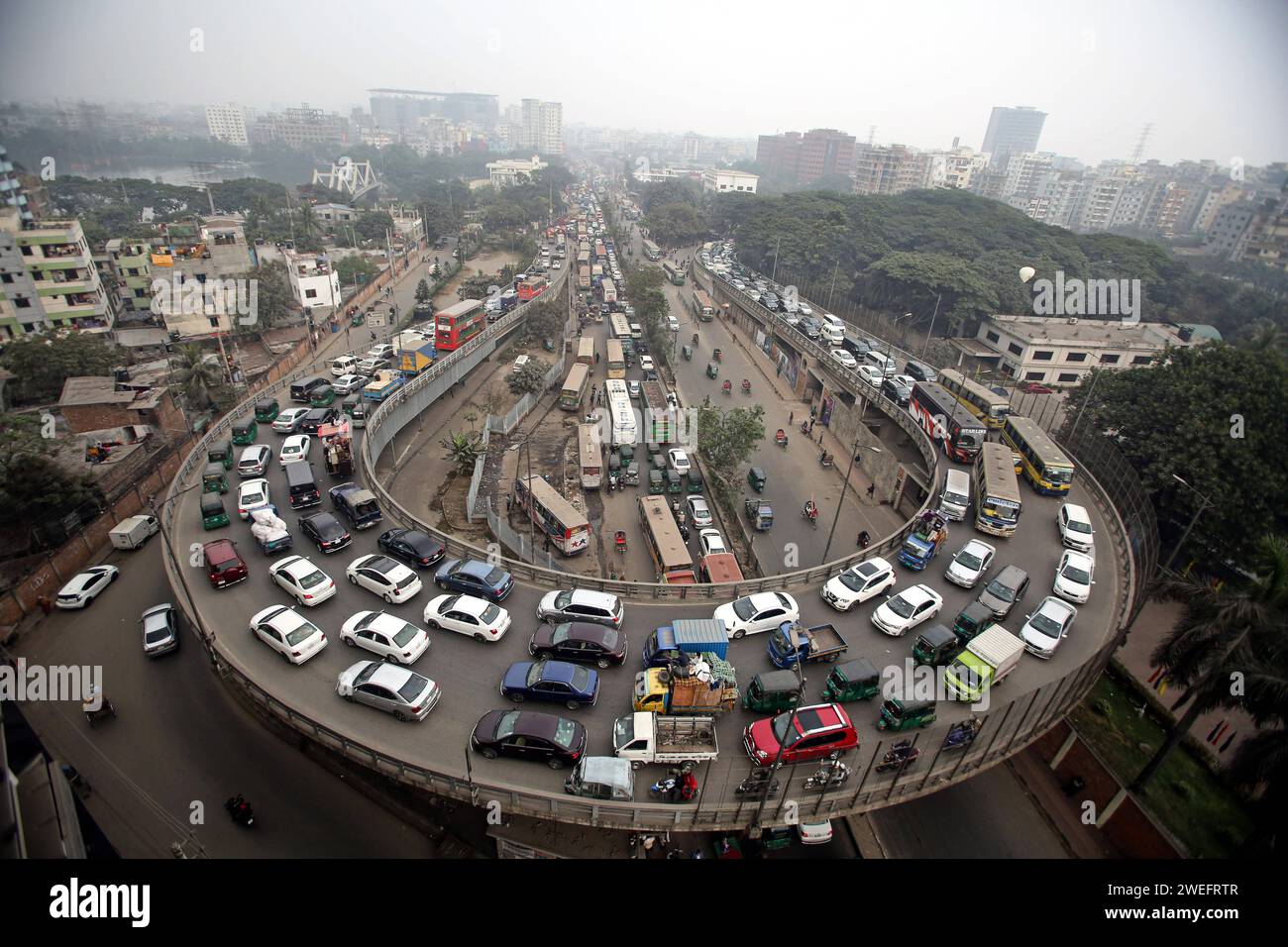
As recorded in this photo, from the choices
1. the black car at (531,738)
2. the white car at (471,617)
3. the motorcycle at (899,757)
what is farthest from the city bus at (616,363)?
the motorcycle at (899,757)

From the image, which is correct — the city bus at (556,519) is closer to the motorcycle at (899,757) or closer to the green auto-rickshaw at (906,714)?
the green auto-rickshaw at (906,714)

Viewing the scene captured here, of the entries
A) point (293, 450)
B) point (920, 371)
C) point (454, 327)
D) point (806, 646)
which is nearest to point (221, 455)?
point (293, 450)

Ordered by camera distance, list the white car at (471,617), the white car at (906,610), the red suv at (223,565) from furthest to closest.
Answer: the red suv at (223,565), the white car at (906,610), the white car at (471,617)

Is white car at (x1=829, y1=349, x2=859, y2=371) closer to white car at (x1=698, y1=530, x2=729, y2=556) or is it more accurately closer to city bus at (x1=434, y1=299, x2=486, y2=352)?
white car at (x1=698, y1=530, x2=729, y2=556)

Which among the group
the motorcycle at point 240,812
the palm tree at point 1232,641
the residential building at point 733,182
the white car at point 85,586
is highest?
the residential building at point 733,182

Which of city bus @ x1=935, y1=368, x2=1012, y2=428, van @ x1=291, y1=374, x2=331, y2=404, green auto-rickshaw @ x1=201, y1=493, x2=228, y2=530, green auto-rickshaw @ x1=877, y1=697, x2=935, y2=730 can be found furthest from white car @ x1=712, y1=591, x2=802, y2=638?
van @ x1=291, y1=374, x2=331, y2=404

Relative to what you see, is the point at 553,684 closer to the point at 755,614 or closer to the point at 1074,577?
the point at 755,614
